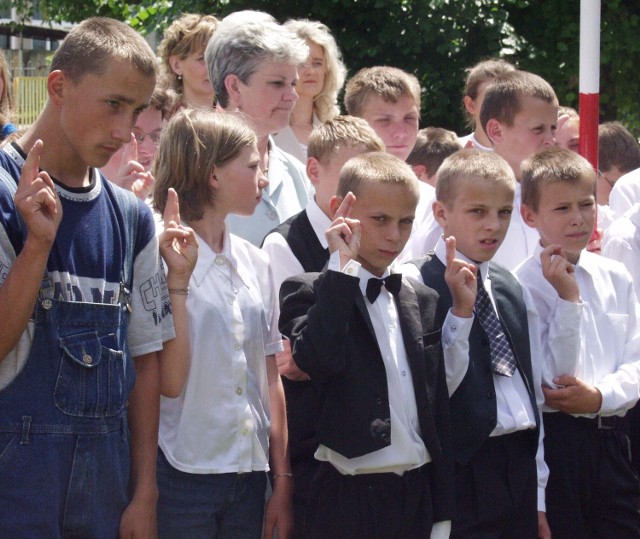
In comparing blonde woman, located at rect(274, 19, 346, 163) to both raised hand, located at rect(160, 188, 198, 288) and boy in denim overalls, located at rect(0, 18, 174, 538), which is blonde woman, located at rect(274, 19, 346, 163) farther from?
boy in denim overalls, located at rect(0, 18, 174, 538)

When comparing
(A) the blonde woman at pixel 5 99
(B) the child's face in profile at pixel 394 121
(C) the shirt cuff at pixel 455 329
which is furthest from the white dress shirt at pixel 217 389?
(B) the child's face in profile at pixel 394 121

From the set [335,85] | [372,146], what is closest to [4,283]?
[372,146]

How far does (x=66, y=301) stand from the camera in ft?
8.15

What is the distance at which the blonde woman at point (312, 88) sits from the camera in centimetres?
503

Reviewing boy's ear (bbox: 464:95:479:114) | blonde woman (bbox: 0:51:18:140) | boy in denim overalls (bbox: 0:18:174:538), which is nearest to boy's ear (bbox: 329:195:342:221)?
boy in denim overalls (bbox: 0:18:174:538)

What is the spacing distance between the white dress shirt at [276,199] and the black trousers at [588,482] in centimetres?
127

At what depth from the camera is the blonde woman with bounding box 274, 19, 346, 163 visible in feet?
16.5

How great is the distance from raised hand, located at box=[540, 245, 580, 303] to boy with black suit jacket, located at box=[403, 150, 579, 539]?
0.06 meters

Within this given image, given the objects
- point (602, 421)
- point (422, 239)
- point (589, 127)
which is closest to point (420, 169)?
point (589, 127)

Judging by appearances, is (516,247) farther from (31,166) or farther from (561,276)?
(31,166)

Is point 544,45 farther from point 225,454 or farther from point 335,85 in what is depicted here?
point 225,454

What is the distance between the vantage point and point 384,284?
3.31 meters

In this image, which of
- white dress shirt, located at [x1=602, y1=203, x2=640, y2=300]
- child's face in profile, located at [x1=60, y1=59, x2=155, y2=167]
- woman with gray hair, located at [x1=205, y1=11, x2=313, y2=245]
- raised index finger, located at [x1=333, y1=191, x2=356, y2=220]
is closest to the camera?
child's face in profile, located at [x1=60, y1=59, x2=155, y2=167]

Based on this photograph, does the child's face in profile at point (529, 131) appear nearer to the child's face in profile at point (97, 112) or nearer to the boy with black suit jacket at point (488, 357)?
the boy with black suit jacket at point (488, 357)
